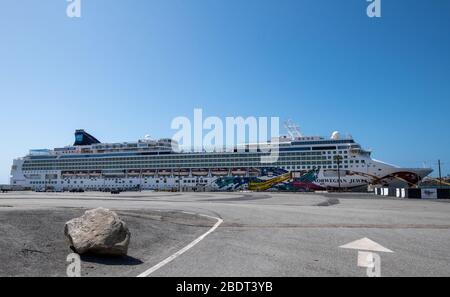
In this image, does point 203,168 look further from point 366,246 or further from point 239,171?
point 366,246

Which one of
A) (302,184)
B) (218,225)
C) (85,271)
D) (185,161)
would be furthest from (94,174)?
(85,271)

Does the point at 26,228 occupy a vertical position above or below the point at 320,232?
above

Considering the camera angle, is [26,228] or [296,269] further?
[26,228]

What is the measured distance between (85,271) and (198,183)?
94836 millimetres

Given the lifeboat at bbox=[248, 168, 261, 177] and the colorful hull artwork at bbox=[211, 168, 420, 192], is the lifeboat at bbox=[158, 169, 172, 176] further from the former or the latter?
the lifeboat at bbox=[248, 168, 261, 177]

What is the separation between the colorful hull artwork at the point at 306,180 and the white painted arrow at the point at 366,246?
3053 inches

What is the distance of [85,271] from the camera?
23.5 ft

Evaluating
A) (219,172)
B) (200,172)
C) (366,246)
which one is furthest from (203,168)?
(366,246)

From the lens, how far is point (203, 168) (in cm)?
10175

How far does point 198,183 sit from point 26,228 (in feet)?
301
